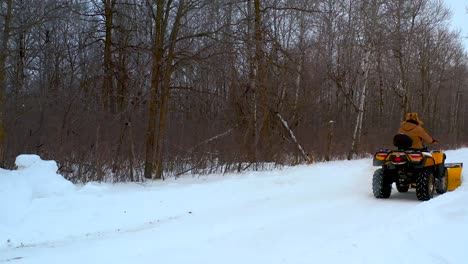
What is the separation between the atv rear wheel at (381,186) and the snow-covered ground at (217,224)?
184mm

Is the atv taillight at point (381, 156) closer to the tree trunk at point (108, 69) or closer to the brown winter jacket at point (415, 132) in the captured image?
the brown winter jacket at point (415, 132)

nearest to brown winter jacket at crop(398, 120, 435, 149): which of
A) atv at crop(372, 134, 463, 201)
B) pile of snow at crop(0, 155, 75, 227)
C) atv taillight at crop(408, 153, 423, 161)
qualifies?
atv at crop(372, 134, 463, 201)

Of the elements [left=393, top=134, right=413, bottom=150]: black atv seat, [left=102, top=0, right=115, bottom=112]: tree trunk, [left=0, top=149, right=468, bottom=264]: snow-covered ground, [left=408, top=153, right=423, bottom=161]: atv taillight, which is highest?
[left=102, top=0, right=115, bottom=112]: tree trunk

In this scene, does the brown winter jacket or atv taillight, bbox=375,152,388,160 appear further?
the brown winter jacket

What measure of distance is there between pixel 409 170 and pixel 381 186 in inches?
28.2

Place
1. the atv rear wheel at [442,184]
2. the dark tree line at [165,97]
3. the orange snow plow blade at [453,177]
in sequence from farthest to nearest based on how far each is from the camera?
the dark tree line at [165,97] → the orange snow plow blade at [453,177] → the atv rear wheel at [442,184]

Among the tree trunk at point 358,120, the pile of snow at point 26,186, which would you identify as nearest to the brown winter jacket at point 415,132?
the pile of snow at point 26,186

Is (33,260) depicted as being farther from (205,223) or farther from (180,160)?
(180,160)

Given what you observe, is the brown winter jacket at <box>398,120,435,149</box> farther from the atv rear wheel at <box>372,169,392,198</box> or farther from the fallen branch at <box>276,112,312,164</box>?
the fallen branch at <box>276,112,312,164</box>

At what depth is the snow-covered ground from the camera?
5716 millimetres

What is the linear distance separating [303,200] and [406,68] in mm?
26648

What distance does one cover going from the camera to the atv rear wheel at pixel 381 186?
1028cm

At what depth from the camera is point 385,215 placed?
829cm

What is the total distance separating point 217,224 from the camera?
7605 millimetres
